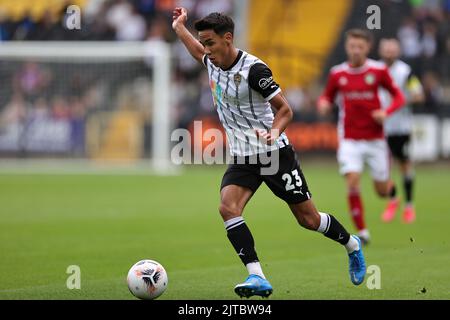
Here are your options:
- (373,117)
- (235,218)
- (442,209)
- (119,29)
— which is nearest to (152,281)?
(235,218)

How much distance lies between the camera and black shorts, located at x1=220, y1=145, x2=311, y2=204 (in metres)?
7.84

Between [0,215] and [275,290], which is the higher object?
[0,215]

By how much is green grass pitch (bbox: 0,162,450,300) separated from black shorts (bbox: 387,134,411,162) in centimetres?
97

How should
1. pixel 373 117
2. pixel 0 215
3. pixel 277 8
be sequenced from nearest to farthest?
pixel 373 117 → pixel 0 215 → pixel 277 8

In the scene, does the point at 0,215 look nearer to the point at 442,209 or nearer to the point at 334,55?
the point at 442,209

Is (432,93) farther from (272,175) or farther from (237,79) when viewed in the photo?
(237,79)

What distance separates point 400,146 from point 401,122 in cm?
38

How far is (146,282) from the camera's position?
7.42 metres

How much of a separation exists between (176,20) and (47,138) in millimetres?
15431

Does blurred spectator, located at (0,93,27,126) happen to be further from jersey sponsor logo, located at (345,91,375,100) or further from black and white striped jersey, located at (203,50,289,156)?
black and white striped jersey, located at (203,50,289,156)

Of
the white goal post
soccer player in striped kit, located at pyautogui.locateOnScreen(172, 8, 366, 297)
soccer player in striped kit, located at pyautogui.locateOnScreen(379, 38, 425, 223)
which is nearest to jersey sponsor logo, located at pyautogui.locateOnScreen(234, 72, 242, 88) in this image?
soccer player in striped kit, located at pyautogui.locateOnScreen(172, 8, 366, 297)

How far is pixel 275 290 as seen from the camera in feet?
26.2

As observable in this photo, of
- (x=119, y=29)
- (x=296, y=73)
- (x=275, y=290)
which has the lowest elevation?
(x=275, y=290)

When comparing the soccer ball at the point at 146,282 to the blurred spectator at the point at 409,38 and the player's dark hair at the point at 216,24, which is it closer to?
the player's dark hair at the point at 216,24
